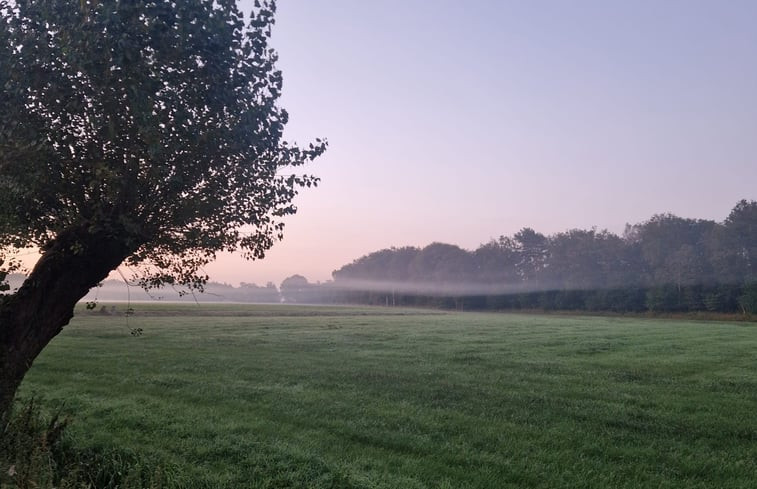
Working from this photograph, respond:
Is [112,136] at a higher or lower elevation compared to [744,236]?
lower

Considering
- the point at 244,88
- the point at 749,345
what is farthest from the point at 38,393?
the point at 749,345

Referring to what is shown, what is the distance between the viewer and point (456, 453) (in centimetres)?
988

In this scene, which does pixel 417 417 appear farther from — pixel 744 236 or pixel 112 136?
pixel 744 236

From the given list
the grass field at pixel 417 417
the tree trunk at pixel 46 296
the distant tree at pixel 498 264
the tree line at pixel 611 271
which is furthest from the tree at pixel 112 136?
the distant tree at pixel 498 264

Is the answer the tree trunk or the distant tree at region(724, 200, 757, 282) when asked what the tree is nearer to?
the tree trunk

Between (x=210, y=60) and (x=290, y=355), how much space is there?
58.9ft

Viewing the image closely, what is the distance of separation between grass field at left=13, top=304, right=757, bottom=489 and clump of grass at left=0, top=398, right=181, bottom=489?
1.11 feet

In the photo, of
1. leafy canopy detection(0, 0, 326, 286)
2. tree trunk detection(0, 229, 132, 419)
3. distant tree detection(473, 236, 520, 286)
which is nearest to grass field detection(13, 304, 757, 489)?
tree trunk detection(0, 229, 132, 419)

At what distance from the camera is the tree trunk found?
925 centimetres

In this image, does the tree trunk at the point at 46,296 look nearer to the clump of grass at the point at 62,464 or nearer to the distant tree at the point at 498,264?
the clump of grass at the point at 62,464

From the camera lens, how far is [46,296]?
31.5ft

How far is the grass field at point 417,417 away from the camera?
9.03m

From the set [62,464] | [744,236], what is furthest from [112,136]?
[744,236]

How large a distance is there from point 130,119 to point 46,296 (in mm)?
3772
